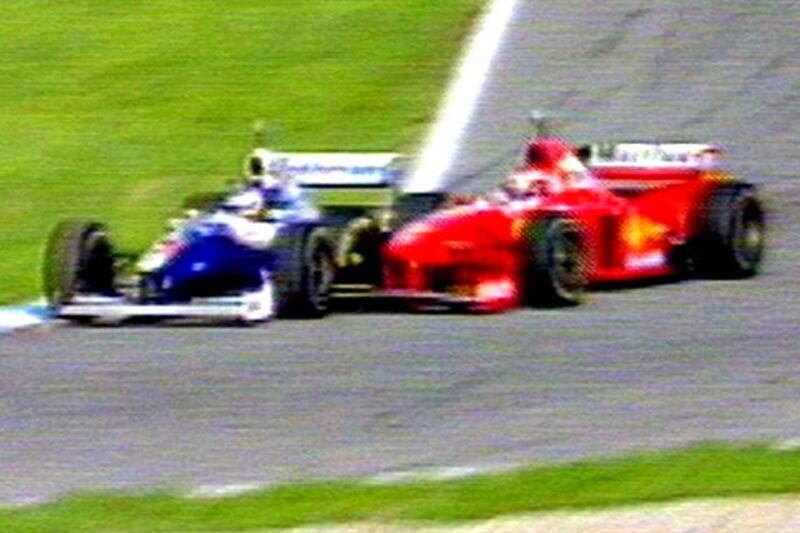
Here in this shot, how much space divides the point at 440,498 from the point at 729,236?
7100 mm

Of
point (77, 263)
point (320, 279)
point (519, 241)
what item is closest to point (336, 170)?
point (320, 279)

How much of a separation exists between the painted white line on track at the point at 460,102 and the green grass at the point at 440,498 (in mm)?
9065

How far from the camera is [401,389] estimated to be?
1198 cm

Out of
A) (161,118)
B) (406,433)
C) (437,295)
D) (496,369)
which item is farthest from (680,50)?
(406,433)

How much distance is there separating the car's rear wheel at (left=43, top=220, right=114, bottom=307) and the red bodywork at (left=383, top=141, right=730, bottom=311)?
1674 millimetres

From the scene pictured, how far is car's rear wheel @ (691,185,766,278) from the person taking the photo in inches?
624

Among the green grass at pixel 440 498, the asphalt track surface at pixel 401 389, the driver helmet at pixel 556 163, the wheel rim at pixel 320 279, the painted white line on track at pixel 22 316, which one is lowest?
the green grass at pixel 440 498

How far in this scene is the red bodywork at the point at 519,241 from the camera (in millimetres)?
14711

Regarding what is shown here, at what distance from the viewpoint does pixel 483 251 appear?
14656 millimetres

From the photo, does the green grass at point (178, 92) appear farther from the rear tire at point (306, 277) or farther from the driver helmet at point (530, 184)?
the driver helmet at point (530, 184)

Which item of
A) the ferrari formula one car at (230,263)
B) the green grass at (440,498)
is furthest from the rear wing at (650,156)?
the green grass at (440,498)

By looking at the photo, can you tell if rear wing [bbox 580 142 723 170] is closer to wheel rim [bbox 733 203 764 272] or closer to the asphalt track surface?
wheel rim [bbox 733 203 764 272]

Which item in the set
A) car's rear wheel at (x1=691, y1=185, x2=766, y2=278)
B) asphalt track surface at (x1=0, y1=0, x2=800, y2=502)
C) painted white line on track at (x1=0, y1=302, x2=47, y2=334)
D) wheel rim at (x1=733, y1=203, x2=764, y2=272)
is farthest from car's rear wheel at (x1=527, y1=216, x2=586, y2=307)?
painted white line on track at (x1=0, y1=302, x2=47, y2=334)

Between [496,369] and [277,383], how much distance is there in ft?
3.55
